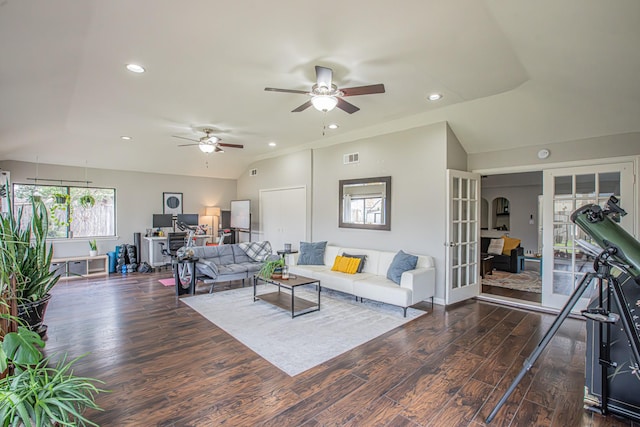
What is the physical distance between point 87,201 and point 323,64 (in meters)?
6.94

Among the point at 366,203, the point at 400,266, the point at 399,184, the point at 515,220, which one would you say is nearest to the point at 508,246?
the point at 515,220

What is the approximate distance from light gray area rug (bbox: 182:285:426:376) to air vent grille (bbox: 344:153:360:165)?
2522 mm

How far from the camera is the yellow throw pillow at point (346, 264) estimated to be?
5.21 metres

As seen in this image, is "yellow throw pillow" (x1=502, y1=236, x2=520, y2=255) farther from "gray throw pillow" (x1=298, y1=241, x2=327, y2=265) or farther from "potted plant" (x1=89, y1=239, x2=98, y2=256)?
"potted plant" (x1=89, y1=239, x2=98, y2=256)

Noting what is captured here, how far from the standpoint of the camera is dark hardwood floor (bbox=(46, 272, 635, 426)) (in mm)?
2180

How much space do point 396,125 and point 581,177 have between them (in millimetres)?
2700

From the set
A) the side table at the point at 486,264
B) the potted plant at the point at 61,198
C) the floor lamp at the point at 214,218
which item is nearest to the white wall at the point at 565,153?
the side table at the point at 486,264

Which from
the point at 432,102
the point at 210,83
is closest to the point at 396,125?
the point at 432,102

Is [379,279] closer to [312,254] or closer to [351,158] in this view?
[312,254]

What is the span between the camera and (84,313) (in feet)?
14.1

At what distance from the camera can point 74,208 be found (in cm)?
715

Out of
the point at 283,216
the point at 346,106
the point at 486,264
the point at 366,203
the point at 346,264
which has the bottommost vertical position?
the point at 486,264

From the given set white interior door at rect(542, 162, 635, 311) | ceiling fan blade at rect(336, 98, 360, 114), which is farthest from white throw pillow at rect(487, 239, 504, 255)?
ceiling fan blade at rect(336, 98, 360, 114)

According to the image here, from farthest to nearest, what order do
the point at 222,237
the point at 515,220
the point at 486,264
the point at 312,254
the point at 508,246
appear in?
the point at 515,220
the point at 222,237
the point at 508,246
the point at 486,264
the point at 312,254
